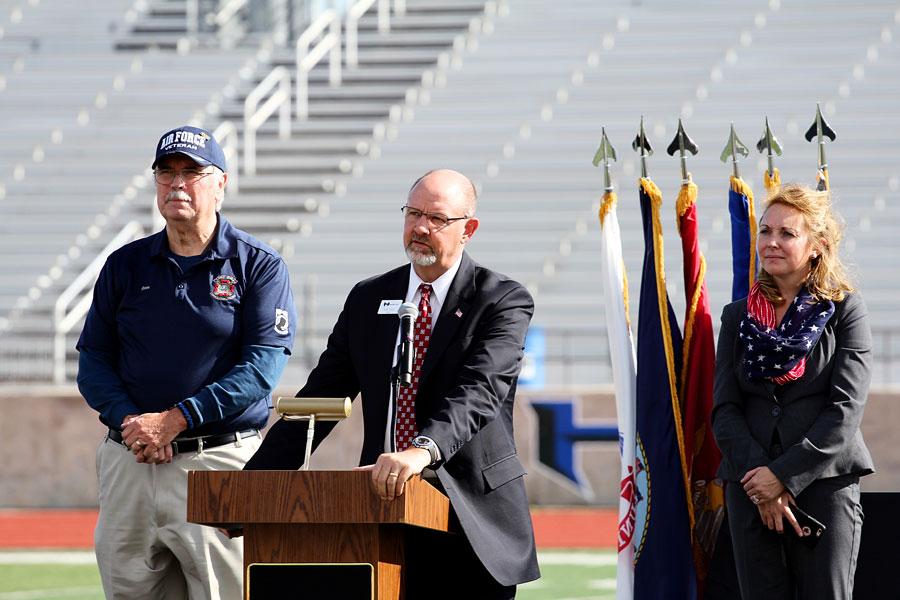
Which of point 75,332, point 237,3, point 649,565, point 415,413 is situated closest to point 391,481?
point 415,413

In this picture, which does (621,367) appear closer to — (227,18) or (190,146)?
(190,146)

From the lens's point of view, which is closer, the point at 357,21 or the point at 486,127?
the point at 486,127

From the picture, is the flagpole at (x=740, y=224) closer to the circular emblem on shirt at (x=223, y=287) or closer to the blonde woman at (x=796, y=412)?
the blonde woman at (x=796, y=412)

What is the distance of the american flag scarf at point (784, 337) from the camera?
4.43 metres

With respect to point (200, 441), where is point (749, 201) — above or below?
above

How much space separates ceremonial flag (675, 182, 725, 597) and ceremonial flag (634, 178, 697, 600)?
63 mm

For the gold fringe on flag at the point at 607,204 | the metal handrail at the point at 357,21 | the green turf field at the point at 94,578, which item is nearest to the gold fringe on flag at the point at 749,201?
Answer: the gold fringe on flag at the point at 607,204

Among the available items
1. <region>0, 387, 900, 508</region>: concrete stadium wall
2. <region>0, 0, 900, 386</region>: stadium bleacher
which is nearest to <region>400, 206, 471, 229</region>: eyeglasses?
<region>0, 387, 900, 508</region>: concrete stadium wall

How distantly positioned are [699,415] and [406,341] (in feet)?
5.55

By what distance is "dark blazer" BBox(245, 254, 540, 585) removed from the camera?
4230mm

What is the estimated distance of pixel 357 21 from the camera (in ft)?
69.3

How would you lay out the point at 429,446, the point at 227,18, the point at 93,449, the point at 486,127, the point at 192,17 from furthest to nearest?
the point at 192,17
the point at 227,18
the point at 486,127
the point at 93,449
the point at 429,446

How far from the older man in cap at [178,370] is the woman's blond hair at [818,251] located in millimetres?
1573

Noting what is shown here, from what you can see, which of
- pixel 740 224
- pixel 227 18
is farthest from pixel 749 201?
pixel 227 18
